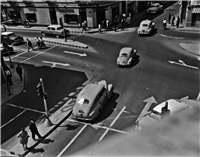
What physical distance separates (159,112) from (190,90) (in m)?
5.38

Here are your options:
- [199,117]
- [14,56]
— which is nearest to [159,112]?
[199,117]

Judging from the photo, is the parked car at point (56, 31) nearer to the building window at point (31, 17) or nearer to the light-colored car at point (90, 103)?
the building window at point (31, 17)

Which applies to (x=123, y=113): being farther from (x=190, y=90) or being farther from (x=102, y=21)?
(x=102, y=21)

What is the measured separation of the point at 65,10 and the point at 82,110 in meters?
28.5

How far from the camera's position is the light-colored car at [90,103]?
15016 millimetres

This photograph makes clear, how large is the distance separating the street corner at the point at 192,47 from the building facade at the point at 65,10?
1519 cm

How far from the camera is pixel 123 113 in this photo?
52.5ft

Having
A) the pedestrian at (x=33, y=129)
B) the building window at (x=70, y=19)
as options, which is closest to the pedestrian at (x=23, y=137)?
the pedestrian at (x=33, y=129)

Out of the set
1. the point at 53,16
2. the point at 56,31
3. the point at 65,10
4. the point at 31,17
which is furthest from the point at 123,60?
the point at 31,17

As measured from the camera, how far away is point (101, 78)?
21156 mm

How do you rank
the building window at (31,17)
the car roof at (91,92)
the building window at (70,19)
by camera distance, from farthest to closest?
the building window at (31,17) → the building window at (70,19) → the car roof at (91,92)

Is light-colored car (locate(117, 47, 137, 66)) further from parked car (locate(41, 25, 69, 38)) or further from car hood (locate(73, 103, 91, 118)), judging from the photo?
parked car (locate(41, 25, 69, 38))

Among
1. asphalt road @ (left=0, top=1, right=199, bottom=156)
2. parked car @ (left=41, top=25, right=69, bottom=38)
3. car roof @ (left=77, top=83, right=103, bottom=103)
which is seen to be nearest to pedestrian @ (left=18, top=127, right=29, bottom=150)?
asphalt road @ (left=0, top=1, right=199, bottom=156)

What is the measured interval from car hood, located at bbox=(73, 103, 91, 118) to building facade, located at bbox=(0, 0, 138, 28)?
73.7ft
